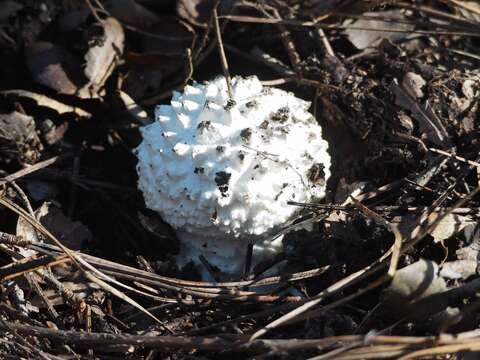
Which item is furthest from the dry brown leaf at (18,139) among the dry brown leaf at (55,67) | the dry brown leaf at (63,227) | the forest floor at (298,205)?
the dry brown leaf at (63,227)

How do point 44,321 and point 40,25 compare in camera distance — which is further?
point 40,25

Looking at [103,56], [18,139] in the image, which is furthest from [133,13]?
[18,139]

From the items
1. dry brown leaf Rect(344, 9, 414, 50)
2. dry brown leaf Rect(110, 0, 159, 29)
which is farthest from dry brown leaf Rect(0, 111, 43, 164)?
dry brown leaf Rect(344, 9, 414, 50)

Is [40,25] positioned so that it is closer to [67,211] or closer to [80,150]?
[80,150]

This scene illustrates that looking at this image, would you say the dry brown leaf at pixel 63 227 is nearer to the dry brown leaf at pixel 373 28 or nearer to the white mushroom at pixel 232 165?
the white mushroom at pixel 232 165

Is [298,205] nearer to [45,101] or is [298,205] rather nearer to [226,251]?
[226,251]

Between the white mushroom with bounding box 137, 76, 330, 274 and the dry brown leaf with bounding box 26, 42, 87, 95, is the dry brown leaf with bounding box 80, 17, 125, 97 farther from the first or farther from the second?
the white mushroom with bounding box 137, 76, 330, 274

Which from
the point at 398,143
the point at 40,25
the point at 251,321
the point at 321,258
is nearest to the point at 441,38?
the point at 398,143

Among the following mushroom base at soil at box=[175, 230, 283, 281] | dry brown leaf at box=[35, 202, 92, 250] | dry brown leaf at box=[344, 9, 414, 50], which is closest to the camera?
mushroom base at soil at box=[175, 230, 283, 281]
